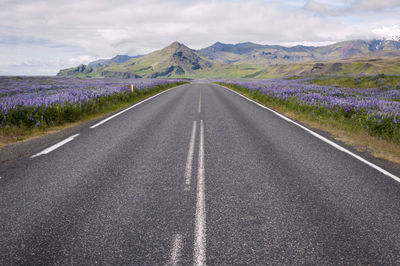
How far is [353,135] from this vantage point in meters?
8.73

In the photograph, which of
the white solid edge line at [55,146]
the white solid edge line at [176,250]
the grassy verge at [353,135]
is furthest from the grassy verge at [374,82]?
the white solid edge line at [176,250]

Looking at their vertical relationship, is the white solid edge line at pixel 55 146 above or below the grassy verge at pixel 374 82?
below

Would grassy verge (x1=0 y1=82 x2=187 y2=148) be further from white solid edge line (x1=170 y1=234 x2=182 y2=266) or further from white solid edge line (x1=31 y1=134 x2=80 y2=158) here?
white solid edge line (x1=170 y1=234 x2=182 y2=266)

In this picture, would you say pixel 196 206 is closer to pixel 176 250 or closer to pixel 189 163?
pixel 176 250

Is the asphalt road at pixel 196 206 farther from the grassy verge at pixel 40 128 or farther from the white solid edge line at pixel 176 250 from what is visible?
the grassy verge at pixel 40 128

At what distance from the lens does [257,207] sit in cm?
411

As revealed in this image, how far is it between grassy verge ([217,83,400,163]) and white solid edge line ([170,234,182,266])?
5766 millimetres

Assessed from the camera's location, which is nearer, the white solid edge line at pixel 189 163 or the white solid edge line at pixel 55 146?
the white solid edge line at pixel 189 163

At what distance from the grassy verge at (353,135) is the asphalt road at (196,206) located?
44.2 inches

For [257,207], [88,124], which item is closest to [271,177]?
[257,207]

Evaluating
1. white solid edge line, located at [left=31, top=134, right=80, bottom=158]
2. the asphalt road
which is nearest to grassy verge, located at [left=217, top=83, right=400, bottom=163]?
the asphalt road

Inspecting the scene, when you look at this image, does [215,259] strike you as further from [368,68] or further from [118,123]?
[368,68]

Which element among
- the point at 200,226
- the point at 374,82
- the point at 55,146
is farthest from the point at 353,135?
the point at 374,82

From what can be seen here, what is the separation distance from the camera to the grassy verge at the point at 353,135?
22.8 ft
